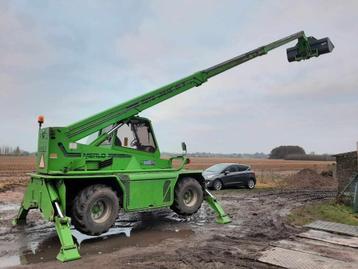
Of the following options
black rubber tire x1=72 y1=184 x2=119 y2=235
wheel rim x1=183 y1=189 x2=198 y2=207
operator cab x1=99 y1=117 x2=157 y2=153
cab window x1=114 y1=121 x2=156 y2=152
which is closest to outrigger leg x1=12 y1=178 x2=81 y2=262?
black rubber tire x1=72 y1=184 x2=119 y2=235

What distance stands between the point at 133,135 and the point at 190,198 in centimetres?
255

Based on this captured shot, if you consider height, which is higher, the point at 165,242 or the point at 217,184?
the point at 217,184

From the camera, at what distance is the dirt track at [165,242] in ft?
21.7

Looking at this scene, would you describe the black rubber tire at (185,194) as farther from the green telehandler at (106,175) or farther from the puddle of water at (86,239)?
the puddle of water at (86,239)


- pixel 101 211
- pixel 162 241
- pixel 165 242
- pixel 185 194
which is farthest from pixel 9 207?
pixel 165 242

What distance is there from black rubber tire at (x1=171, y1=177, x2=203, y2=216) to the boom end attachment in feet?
18.0

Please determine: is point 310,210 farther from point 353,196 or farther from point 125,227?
point 125,227

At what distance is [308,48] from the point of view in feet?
40.4

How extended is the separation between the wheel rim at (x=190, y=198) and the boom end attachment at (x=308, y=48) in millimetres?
5697

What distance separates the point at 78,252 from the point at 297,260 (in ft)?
13.3

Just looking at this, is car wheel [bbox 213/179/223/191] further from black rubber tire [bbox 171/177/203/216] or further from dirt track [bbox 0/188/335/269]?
black rubber tire [bbox 171/177/203/216]

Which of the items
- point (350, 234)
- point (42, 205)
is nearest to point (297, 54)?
point (350, 234)

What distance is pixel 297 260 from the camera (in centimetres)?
667

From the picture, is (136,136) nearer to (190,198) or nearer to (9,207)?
(190,198)
